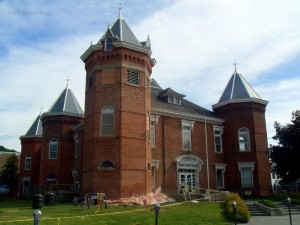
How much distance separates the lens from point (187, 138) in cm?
3027

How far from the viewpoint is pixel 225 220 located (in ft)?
54.3

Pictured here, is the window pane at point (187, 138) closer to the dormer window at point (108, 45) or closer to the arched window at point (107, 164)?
the arched window at point (107, 164)

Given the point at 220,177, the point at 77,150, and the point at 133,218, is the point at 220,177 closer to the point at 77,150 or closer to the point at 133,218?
the point at 77,150

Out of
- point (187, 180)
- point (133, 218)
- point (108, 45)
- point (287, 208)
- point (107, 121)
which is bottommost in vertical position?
point (287, 208)

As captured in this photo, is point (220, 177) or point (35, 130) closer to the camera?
point (220, 177)

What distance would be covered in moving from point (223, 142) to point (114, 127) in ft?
43.1

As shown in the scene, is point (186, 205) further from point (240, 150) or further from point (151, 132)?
point (240, 150)

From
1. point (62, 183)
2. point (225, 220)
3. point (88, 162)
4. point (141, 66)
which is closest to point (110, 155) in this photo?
point (88, 162)

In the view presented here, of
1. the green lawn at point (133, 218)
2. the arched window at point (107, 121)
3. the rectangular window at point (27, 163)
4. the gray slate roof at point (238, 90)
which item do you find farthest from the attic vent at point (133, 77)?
the rectangular window at point (27, 163)

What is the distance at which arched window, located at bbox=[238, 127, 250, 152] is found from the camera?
31750mm

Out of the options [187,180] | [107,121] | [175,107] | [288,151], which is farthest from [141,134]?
[288,151]

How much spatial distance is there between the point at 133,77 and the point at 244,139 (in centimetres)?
1322

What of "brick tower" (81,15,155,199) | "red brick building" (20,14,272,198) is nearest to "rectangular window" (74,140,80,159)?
"red brick building" (20,14,272,198)

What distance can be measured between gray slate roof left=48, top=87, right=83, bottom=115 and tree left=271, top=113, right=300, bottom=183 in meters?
21.0
